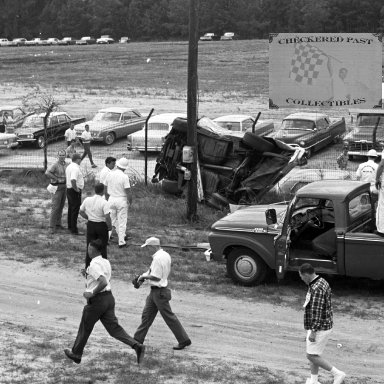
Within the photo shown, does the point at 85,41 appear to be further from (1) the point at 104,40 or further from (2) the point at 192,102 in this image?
(2) the point at 192,102

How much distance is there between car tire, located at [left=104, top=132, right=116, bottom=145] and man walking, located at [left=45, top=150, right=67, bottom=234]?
14.5 m

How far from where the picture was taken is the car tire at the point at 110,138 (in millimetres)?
31938

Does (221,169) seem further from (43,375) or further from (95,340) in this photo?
(43,375)

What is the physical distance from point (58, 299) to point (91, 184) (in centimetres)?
928

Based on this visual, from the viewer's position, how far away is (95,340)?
11508 mm

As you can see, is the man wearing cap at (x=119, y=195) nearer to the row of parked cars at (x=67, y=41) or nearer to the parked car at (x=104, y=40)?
the row of parked cars at (x=67, y=41)

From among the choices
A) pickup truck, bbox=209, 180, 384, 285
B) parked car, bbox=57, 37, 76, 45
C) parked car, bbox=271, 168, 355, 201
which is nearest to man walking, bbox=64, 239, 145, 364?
pickup truck, bbox=209, 180, 384, 285

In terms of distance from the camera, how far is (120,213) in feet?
52.1

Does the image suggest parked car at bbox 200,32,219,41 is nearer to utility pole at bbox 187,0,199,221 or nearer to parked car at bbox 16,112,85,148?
parked car at bbox 16,112,85,148

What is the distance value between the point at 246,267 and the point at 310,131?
1657cm

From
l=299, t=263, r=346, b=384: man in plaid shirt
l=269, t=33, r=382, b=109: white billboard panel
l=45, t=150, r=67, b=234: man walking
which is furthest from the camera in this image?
l=269, t=33, r=382, b=109: white billboard panel

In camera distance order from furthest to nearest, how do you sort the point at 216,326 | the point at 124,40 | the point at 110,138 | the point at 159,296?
the point at 124,40 → the point at 110,138 → the point at 216,326 → the point at 159,296

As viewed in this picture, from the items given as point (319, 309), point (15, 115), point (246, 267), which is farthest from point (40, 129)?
point (319, 309)

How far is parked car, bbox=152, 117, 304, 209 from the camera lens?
1891cm
